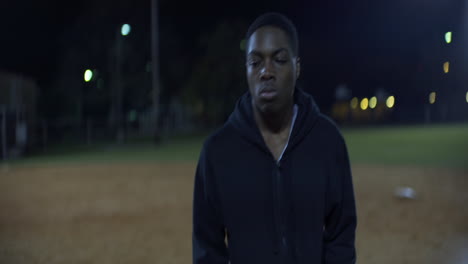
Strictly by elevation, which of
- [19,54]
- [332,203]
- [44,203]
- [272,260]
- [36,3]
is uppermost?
[36,3]

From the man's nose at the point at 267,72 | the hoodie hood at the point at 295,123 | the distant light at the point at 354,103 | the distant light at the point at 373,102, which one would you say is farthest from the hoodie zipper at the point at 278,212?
the distant light at the point at 354,103

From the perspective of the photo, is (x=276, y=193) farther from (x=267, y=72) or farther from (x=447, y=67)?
(x=447, y=67)

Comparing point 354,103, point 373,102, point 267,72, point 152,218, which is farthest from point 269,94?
point 373,102

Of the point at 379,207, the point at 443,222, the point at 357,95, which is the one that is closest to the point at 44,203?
the point at 379,207

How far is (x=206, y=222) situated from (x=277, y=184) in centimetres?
31

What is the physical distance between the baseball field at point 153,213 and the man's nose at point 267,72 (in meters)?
4.33

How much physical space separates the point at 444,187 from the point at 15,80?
2300 centimetres

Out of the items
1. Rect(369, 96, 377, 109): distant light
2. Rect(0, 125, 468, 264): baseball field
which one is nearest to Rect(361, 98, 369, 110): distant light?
Rect(369, 96, 377, 109): distant light

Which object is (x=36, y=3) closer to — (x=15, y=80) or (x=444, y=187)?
(x=15, y=80)

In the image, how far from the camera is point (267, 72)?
1731mm

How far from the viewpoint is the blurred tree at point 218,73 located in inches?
1646

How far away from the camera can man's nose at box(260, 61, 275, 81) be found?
173 cm

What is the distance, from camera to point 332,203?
1.87 meters

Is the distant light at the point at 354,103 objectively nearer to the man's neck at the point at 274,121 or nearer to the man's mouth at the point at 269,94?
the man's neck at the point at 274,121
